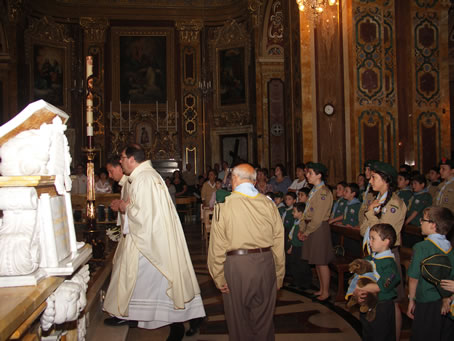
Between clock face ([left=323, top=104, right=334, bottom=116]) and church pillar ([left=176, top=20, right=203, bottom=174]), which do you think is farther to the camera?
church pillar ([left=176, top=20, right=203, bottom=174])

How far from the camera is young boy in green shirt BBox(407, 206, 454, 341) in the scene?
362cm

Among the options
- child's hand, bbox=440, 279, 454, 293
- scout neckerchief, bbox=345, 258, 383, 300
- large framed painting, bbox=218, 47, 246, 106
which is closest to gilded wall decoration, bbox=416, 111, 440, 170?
scout neckerchief, bbox=345, 258, 383, 300

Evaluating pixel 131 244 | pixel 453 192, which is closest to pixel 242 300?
pixel 131 244

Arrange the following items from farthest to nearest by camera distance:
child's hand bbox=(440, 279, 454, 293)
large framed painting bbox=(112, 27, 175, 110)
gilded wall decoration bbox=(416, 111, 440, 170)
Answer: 1. large framed painting bbox=(112, 27, 175, 110)
2. gilded wall decoration bbox=(416, 111, 440, 170)
3. child's hand bbox=(440, 279, 454, 293)

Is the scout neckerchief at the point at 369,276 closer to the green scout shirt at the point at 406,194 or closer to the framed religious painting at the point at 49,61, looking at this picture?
the green scout shirt at the point at 406,194

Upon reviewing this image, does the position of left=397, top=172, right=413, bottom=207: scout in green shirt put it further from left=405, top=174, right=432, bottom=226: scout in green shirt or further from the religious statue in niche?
the religious statue in niche

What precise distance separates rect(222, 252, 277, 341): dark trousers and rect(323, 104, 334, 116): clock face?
6616 mm

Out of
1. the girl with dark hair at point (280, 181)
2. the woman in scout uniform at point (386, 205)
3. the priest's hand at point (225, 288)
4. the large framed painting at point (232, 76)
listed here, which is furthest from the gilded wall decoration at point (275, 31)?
the priest's hand at point (225, 288)

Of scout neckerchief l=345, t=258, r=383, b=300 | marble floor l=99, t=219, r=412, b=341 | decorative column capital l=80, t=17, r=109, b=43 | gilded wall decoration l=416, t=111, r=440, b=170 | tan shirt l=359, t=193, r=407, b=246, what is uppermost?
decorative column capital l=80, t=17, r=109, b=43

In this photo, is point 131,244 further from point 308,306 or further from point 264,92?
point 264,92

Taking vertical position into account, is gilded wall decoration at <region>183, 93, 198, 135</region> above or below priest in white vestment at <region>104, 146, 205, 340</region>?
above

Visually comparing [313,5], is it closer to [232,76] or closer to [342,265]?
[342,265]

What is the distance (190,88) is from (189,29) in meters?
2.56

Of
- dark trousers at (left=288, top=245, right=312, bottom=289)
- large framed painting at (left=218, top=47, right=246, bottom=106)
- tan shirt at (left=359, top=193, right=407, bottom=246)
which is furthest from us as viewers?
large framed painting at (left=218, top=47, right=246, bottom=106)
